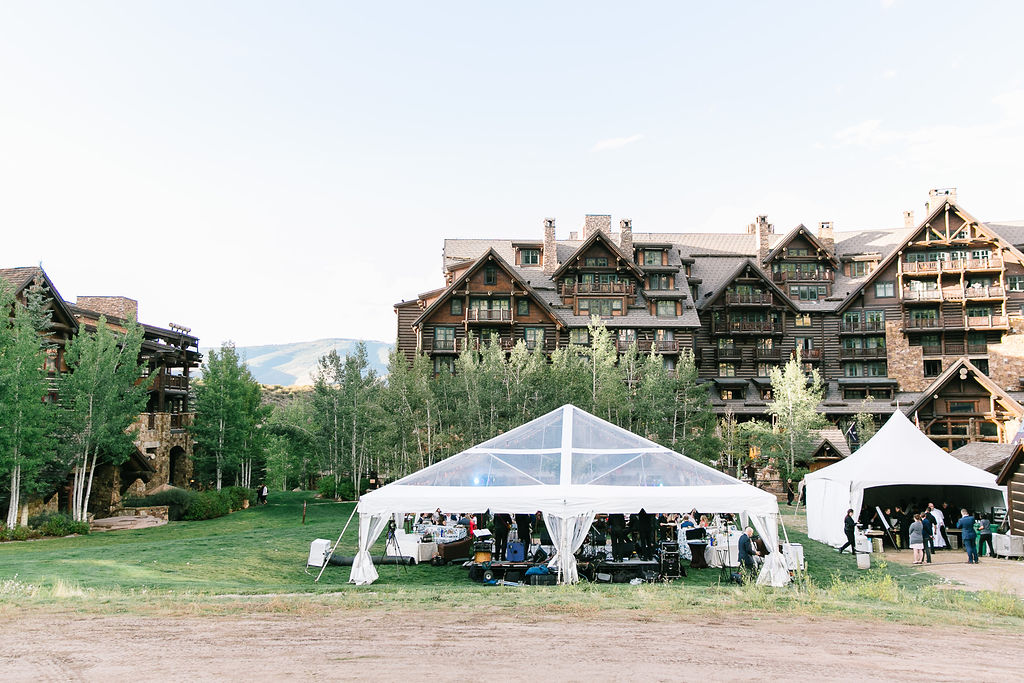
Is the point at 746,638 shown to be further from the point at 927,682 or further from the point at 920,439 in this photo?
the point at 920,439

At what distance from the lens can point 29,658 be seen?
9.14 m

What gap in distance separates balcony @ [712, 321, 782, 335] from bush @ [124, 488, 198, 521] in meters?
38.0

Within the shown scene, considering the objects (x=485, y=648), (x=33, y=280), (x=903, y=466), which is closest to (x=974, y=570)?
(x=903, y=466)

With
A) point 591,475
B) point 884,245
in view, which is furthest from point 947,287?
point 591,475

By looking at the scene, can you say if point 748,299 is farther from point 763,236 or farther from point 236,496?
point 236,496

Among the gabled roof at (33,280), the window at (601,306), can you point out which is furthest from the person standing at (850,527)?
the gabled roof at (33,280)

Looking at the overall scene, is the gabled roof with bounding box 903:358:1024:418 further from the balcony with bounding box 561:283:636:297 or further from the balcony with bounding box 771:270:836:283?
the balcony with bounding box 561:283:636:297

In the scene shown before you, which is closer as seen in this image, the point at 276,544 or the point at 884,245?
the point at 276,544

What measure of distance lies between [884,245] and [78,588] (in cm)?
5907

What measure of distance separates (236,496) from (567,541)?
2601 cm

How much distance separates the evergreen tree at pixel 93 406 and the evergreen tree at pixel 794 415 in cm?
3388

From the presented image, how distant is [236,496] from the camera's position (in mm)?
36719

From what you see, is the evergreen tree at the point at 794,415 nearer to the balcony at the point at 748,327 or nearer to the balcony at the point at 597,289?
the balcony at the point at 748,327

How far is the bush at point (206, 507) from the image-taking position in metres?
31.9
